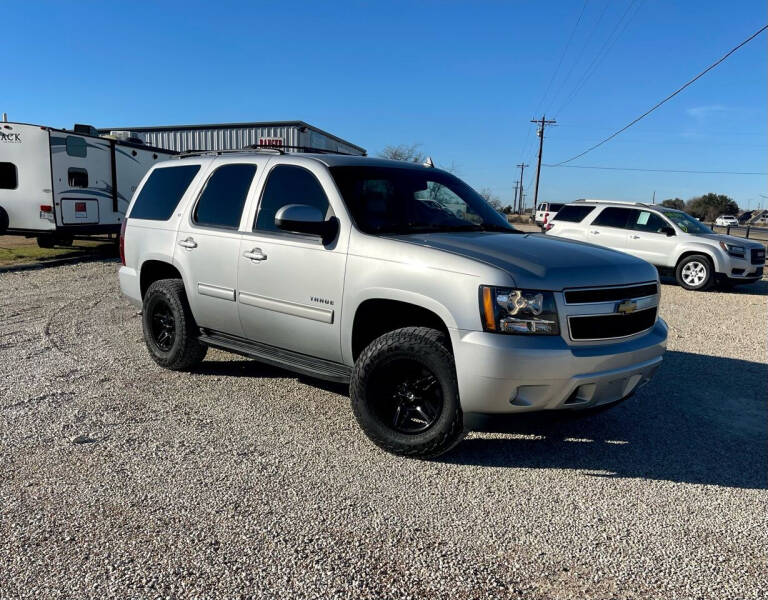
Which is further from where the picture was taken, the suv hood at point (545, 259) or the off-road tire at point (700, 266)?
the off-road tire at point (700, 266)

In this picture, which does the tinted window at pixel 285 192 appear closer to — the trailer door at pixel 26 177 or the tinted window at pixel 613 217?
the tinted window at pixel 613 217

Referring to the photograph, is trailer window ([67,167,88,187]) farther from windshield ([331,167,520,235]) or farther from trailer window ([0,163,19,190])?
windshield ([331,167,520,235])

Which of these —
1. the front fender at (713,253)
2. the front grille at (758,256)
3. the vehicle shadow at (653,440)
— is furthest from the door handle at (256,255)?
the front grille at (758,256)

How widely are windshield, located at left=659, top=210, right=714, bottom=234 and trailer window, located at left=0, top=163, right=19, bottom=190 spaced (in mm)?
14180

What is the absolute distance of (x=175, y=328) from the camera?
17.8ft

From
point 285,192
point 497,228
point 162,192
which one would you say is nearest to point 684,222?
point 497,228

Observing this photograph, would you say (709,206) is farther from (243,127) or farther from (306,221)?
(306,221)

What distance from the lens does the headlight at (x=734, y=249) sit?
12.3 metres

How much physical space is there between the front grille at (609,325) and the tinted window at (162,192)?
3608 mm

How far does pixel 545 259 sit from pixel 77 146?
1373cm

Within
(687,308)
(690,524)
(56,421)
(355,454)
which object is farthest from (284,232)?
(687,308)

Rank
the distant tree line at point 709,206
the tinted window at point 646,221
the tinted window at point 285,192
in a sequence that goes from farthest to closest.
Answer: the distant tree line at point 709,206 → the tinted window at point 646,221 → the tinted window at point 285,192

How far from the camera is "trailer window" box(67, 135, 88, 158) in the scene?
14.1 meters

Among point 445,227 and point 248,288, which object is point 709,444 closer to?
point 445,227
